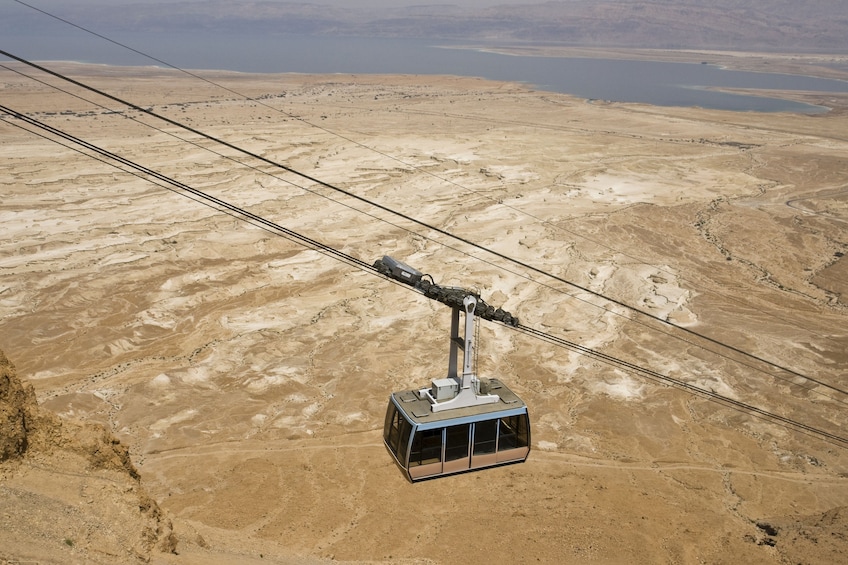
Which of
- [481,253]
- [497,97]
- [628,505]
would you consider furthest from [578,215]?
[497,97]

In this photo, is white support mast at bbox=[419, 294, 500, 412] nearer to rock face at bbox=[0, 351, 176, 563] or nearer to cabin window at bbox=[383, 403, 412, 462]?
cabin window at bbox=[383, 403, 412, 462]

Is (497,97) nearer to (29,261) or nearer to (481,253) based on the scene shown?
(481,253)

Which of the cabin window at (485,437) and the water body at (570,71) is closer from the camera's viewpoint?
the cabin window at (485,437)

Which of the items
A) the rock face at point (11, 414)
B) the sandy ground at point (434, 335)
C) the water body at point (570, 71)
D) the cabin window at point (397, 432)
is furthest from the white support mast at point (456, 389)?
the water body at point (570, 71)

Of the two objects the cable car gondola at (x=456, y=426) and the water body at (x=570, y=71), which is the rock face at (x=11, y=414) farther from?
the water body at (x=570, y=71)

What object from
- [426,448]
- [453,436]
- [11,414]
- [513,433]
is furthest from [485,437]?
[11,414]

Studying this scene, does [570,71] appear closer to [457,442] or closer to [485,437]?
[485,437]
